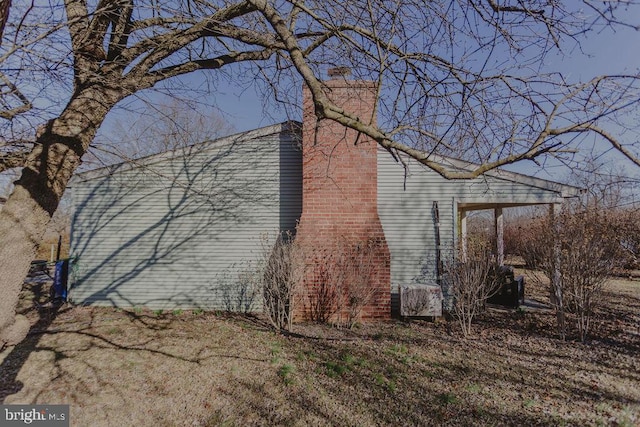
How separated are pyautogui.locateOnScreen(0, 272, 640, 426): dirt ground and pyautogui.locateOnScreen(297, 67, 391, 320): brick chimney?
724 millimetres

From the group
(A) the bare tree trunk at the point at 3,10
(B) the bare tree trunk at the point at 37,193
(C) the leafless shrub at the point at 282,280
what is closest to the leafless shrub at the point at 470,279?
(C) the leafless shrub at the point at 282,280

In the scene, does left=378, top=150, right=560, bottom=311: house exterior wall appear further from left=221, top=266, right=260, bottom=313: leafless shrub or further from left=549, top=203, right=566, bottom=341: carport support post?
left=221, top=266, right=260, bottom=313: leafless shrub

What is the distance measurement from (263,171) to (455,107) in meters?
4.87

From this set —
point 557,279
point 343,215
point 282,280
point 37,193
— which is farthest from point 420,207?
point 37,193

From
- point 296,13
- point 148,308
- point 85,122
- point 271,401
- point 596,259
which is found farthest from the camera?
point 148,308

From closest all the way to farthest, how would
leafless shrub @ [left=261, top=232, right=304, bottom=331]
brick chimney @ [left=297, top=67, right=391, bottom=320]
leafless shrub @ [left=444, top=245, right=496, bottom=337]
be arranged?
leafless shrub @ [left=444, top=245, right=496, bottom=337], leafless shrub @ [left=261, top=232, right=304, bottom=331], brick chimney @ [left=297, top=67, right=391, bottom=320]

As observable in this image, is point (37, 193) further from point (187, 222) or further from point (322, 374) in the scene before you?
point (187, 222)

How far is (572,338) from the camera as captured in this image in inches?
228

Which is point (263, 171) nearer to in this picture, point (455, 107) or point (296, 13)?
point (296, 13)

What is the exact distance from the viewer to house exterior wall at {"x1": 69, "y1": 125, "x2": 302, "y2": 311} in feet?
24.9

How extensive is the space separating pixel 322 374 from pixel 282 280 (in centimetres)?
210

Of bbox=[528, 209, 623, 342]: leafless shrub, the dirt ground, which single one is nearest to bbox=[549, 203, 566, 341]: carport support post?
bbox=[528, 209, 623, 342]: leafless shrub

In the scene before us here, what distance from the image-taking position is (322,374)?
4363mm

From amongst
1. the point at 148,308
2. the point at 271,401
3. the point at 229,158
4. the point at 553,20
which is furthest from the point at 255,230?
the point at 553,20
